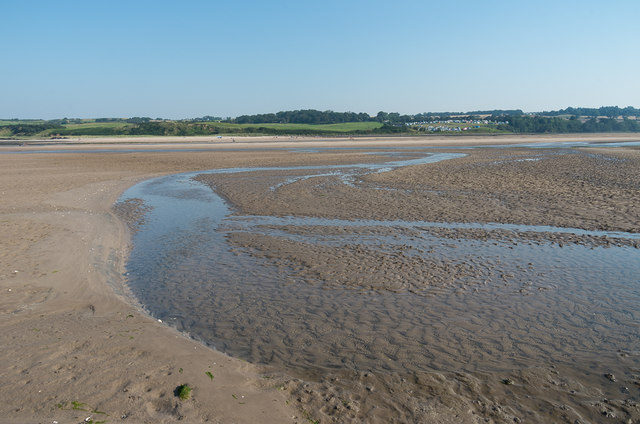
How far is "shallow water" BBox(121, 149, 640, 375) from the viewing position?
7.05 m

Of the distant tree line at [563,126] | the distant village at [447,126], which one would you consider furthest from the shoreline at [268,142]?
the distant tree line at [563,126]

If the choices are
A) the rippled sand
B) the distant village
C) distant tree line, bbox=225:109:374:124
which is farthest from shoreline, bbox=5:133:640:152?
distant tree line, bbox=225:109:374:124

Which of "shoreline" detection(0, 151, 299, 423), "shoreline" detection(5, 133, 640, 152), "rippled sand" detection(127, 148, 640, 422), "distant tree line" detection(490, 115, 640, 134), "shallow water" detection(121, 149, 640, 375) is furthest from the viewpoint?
"distant tree line" detection(490, 115, 640, 134)

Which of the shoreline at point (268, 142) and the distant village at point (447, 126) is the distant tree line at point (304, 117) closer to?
the distant village at point (447, 126)

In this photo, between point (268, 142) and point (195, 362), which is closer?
point (195, 362)

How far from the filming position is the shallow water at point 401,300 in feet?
23.1

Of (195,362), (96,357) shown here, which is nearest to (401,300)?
(195,362)

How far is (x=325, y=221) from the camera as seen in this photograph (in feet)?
53.5

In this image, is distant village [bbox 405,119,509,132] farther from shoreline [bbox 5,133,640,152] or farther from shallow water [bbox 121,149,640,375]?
shallow water [bbox 121,149,640,375]

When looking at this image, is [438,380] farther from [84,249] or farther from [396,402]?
[84,249]

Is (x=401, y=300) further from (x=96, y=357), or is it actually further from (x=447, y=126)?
(x=447, y=126)

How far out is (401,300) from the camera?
9.10 m

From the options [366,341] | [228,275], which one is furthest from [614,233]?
[228,275]

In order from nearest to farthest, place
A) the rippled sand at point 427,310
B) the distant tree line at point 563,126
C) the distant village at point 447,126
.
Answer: the rippled sand at point 427,310, the distant village at point 447,126, the distant tree line at point 563,126
